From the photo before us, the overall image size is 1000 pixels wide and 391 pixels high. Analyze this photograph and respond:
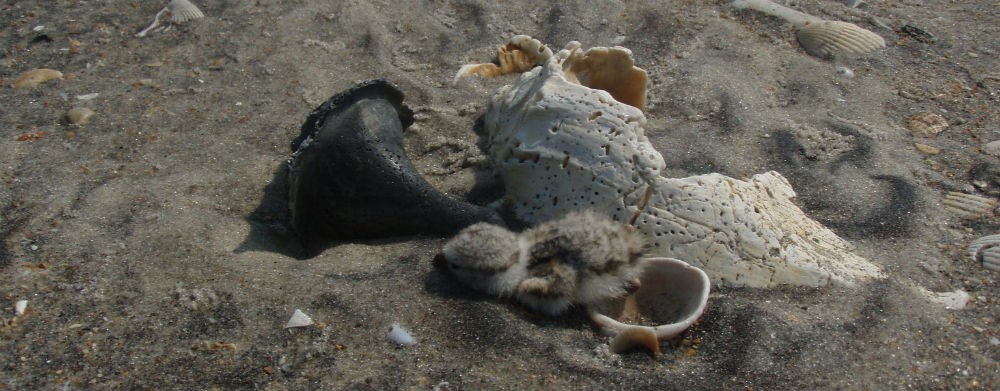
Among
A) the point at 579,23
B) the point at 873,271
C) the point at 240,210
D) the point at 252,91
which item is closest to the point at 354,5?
the point at 252,91

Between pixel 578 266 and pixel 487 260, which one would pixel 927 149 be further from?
pixel 487 260

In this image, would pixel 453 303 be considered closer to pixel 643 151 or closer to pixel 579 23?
pixel 643 151

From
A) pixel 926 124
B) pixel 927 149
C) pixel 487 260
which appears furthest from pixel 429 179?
pixel 926 124

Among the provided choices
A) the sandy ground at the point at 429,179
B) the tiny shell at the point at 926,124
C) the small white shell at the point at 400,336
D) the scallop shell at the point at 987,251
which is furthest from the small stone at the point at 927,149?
the small white shell at the point at 400,336

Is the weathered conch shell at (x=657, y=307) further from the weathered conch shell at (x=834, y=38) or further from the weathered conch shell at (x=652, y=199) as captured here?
the weathered conch shell at (x=834, y=38)

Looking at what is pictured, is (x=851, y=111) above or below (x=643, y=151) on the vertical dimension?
below

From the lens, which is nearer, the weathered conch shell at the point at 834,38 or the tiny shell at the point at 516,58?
the tiny shell at the point at 516,58
